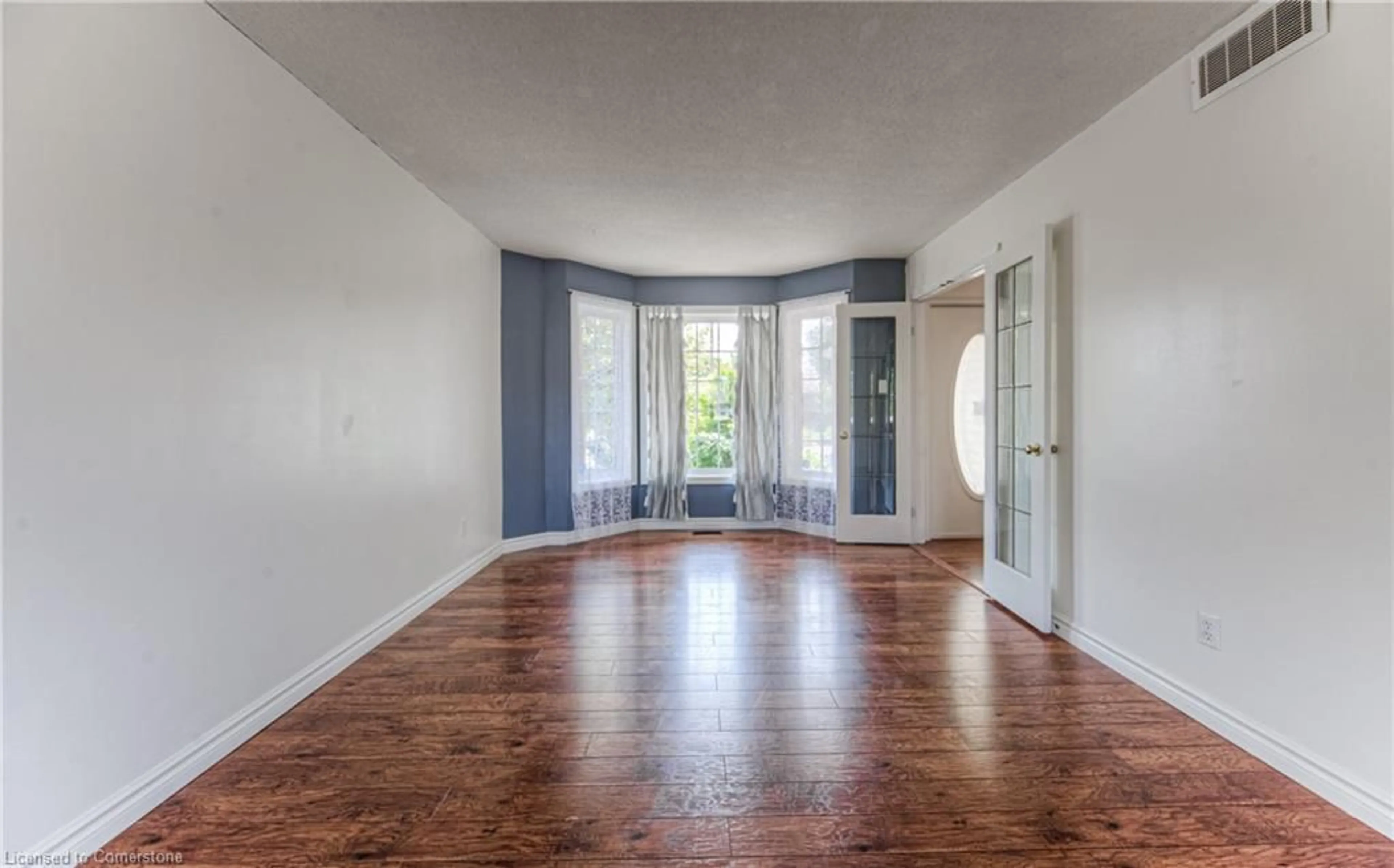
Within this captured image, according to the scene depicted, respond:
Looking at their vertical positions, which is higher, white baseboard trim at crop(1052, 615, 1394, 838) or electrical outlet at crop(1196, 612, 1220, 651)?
electrical outlet at crop(1196, 612, 1220, 651)

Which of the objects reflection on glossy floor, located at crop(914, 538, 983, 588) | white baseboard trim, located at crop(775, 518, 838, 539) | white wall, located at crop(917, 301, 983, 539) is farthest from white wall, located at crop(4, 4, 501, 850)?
white wall, located at crop(917, 301, 983, 539)

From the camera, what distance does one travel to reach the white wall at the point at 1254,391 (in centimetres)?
170

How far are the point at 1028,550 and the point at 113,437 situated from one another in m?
3.70

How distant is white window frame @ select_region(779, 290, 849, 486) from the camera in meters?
5.79

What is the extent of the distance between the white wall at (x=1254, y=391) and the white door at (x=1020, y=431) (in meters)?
0.18

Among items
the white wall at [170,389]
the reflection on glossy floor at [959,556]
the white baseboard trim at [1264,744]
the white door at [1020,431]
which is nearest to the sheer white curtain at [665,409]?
the reflection on glossy floor at [959,556]

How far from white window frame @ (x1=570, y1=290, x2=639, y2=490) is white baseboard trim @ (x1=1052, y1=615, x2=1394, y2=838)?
153 inches

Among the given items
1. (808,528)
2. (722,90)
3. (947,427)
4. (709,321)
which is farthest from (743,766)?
(709,321)

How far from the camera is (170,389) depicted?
182 centimetres

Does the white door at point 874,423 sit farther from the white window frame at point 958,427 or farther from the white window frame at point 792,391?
the white window frame at point 958,427

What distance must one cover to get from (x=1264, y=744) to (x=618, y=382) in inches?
188

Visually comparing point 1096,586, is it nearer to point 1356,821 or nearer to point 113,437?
point 1356,821

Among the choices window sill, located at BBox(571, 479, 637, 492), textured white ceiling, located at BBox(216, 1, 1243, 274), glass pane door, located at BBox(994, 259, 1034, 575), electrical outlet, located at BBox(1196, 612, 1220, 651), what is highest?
textured white ceiling, located at BBox(216, 1, 1243, 274)

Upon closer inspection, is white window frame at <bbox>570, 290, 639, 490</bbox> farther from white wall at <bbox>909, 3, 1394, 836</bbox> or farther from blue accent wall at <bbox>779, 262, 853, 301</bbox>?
white wall at <bbox>909, 3, 1394, 836</bbox>
